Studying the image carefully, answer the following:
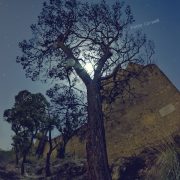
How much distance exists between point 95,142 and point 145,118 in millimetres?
14353

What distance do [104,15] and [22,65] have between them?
4539 millimetres

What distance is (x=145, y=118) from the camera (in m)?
24.9

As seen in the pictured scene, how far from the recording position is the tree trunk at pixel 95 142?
35.0ft

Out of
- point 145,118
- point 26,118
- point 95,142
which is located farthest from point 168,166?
point 26,118

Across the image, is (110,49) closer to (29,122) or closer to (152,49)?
(152,49)

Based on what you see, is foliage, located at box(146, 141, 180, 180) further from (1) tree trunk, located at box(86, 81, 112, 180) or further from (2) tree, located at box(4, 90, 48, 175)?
(2) tree, located at box(4, 90, 48, 175)

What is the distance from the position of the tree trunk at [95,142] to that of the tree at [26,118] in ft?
54.0

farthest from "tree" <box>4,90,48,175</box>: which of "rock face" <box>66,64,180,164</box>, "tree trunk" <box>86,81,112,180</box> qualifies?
"tree trunk" <box>86,81,112,180</box>

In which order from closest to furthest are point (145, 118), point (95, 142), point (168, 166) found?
point (168, 166) → point (95, 142) → point (145, 118)

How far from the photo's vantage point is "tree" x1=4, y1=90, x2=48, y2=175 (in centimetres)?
2844

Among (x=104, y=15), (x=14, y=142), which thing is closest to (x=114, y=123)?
(x=14, y=142)

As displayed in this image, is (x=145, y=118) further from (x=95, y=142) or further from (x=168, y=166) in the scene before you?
(x=168, y=166)

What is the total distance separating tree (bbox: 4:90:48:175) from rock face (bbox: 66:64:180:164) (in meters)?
6.02

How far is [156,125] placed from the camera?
24.2 meters
